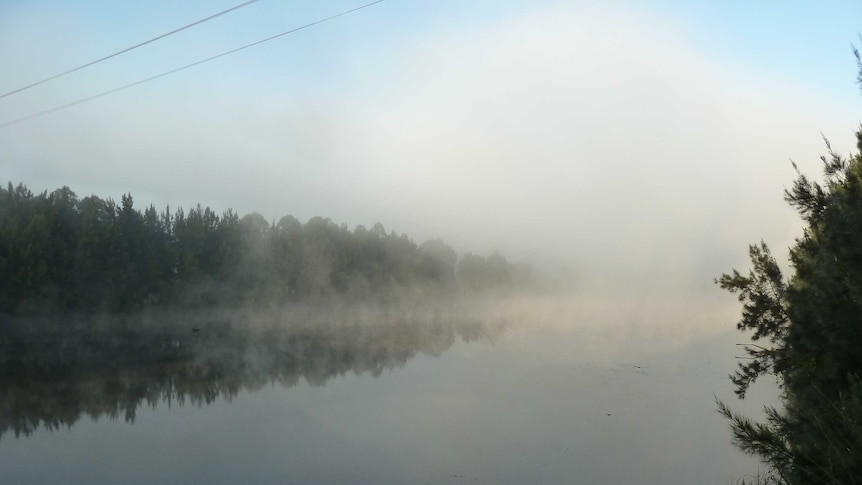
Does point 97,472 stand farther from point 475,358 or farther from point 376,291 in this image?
point 376,291

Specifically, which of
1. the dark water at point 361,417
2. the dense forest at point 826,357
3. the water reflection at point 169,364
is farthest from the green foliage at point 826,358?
the water reflection at point 169,364

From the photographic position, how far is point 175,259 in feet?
190

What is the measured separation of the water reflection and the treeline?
4.59m

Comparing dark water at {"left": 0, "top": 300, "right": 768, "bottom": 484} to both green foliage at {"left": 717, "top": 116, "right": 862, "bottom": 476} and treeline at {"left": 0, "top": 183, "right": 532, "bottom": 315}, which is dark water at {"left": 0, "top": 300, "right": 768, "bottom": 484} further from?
treeline at {"left": 0, "top": 183, "right": 532, "bottom": 315}

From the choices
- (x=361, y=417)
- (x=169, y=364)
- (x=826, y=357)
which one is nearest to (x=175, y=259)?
(x=169, y=364)

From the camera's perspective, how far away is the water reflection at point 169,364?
1964cm

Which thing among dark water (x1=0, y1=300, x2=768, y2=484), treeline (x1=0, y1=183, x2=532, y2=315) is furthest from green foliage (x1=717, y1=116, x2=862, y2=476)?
treeline (x1=0, y1=183, x2=532, y2=315)

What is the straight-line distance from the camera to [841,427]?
631 centimetres

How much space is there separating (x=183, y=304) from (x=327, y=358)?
30.5 meters

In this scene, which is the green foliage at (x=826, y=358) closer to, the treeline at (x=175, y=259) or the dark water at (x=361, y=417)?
the dark water at (x=361, y=417)

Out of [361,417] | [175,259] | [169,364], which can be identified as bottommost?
[361,417]

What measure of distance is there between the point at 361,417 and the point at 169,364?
14.4 metres

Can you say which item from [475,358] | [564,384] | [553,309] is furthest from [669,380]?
[553,309]

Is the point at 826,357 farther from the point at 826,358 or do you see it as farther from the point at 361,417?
the point at 361,417
